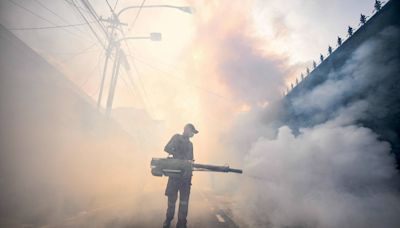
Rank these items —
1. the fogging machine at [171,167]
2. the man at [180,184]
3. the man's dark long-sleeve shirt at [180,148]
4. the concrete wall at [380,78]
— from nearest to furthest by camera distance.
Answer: the man at [180,184]
the fogging machine at [171,167]
the man's dark long-sleeve shirt at [180,148]
the concrete wall at [380,78]

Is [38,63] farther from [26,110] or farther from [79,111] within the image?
[79,111]

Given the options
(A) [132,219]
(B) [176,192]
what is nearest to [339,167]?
(B) [176,192]

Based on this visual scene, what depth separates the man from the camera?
4.89 metres

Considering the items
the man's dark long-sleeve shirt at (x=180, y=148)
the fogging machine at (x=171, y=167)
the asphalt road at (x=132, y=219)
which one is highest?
the man's dark long-sleeve shirt at (x=180, y=148)

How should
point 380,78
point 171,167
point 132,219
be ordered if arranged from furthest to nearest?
point 380,78
point 132,219
point 171,167

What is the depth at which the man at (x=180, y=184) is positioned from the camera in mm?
4887

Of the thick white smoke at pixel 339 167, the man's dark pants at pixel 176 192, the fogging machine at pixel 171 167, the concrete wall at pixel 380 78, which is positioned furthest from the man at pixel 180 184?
the concrete wall at pixel 380 78

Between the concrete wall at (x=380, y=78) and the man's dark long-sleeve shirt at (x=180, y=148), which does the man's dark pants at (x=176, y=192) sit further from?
the concrete wall at (x=380, y=78)

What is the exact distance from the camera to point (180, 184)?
520cm

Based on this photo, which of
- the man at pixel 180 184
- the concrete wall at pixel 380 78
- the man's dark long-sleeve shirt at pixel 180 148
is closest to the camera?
the man at pixel 180 184

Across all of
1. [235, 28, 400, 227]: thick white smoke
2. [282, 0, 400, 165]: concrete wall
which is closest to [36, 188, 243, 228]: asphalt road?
[235, 28, 400, 227]: thick white smoke

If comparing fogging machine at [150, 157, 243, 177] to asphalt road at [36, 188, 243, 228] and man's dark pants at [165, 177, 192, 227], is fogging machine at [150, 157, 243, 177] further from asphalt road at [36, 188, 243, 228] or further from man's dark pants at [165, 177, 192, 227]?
asphalt road at [36, 188, 243, 228]

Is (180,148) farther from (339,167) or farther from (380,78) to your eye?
(380,78)

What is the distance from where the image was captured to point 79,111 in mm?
11578
